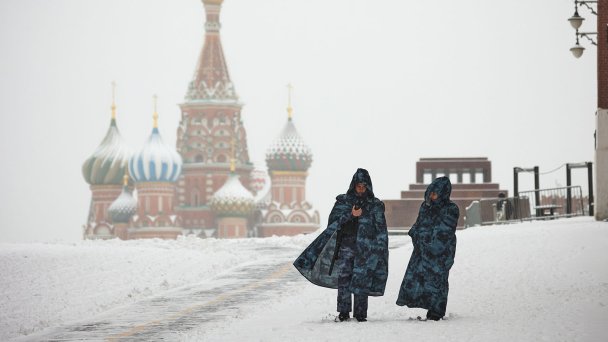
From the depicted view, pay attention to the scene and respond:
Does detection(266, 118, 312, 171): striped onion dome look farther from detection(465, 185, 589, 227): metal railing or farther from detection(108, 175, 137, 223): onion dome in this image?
detection(465, 185, 589, 227): metal railing

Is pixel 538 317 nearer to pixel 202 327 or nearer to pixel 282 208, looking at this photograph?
pixel 202 327

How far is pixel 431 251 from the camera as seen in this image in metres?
15.0

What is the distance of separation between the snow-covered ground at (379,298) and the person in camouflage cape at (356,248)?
37 centimetres

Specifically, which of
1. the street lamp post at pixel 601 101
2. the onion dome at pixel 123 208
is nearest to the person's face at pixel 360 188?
the street lamp post at pixel 601 101

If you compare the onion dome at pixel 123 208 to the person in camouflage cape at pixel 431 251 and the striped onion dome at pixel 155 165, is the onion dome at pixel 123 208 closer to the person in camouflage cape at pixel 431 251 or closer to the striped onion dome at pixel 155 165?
the striped onion dome at pixel 155 165

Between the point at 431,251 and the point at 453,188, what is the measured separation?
1652 inches

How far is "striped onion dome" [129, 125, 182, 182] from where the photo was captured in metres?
136

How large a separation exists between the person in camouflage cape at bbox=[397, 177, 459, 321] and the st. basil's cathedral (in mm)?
121520

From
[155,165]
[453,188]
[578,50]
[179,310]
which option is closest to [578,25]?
[578,50]

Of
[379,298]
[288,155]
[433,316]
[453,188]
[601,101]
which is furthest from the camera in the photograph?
[288,155]

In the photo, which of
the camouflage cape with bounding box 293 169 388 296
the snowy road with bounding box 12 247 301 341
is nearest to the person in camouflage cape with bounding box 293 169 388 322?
the camouflage cape with bounding box 293 169 388 296

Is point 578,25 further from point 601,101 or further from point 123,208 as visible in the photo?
point 123,208

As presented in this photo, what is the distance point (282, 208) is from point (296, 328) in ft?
411

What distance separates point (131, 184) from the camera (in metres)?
143
